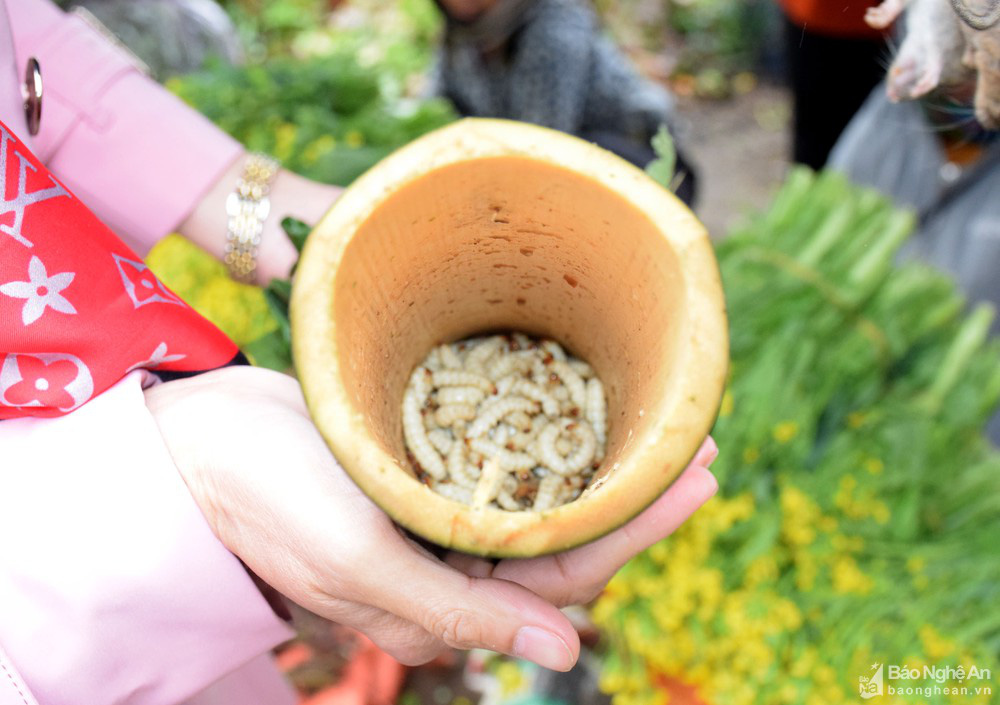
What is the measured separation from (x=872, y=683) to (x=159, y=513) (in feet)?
5.41

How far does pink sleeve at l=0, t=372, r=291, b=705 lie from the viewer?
0.69 m

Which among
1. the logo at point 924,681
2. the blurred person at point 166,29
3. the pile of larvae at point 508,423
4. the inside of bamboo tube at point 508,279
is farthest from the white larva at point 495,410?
the blurred person at point 166,29

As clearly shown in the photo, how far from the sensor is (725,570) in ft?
6.02

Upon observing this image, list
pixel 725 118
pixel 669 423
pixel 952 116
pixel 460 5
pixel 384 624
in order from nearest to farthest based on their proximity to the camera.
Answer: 1. pixel 669 423
2. pixel 952 116
3. pixel 384 624
4. pixel 460 5
5. pixel 725 118

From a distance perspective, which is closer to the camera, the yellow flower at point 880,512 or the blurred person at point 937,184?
the yellow flower at point 880,512

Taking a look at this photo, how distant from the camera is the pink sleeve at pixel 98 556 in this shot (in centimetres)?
69

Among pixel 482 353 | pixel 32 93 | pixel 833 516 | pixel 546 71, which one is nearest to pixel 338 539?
pixel 482 353

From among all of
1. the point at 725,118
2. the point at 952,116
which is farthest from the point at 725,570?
the point at 725,118

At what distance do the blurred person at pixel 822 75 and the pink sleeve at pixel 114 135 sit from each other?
5.80 feet

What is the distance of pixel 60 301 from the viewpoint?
69cm

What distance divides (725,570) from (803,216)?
1206mm

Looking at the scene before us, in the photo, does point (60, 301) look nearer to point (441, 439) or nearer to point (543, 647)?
point (441, 439)

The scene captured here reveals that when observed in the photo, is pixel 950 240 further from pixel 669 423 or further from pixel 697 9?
pixel 697 9

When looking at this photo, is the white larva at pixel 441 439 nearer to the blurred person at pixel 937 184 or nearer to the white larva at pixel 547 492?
the white larva at pixel 547 492
